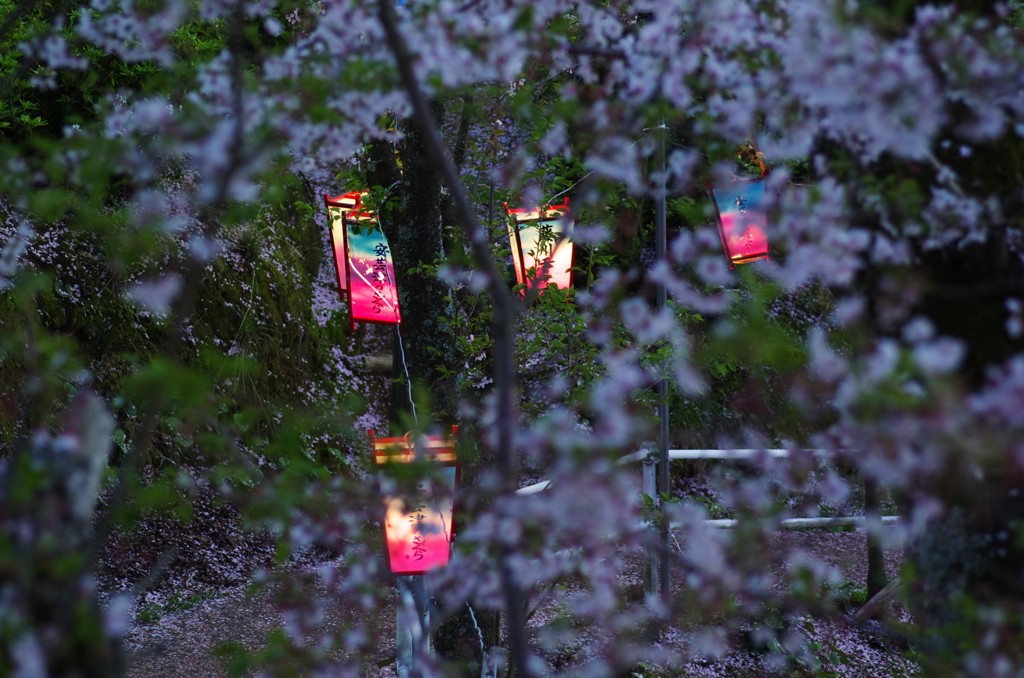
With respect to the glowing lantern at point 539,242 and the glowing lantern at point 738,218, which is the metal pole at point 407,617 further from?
the glowing lantern at point 738,218

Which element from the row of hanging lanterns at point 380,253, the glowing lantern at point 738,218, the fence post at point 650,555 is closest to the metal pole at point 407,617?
the row of hanging lanterns at point 380,253

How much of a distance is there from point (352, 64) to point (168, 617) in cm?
482

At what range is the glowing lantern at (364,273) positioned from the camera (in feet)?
15.4

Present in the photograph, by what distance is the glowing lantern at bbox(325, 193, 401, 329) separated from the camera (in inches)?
184

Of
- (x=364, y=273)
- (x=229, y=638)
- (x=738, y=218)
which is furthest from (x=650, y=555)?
(x=229, y=638)

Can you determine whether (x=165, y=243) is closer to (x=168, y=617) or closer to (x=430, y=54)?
(x=168, y=617)

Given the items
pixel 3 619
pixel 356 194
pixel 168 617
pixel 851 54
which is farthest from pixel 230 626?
pixel 851 54

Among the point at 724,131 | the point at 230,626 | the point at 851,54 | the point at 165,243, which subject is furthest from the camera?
the point at 165,243

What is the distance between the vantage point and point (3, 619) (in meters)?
1.13

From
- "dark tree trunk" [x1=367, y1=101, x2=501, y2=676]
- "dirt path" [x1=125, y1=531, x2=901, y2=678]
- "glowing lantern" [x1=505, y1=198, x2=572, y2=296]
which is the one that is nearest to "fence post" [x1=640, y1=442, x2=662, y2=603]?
"dirt path" [x1=125, y1=531, x2=901, y2=678]

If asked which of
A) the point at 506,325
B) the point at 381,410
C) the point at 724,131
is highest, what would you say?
the point at 724,131

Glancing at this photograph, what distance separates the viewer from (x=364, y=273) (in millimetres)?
4711

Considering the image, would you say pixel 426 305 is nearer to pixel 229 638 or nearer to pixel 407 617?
pixel 407 617

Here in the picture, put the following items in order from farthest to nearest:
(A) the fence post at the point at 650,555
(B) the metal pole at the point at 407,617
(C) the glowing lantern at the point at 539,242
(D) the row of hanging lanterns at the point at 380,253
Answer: (A) the fence post at the point at 650,555, (D) the row of hanging lanterns at the point at 380,253, (C) the glowing lantern at the point at 539,242, (B) the metal pole at the point at 407,617
